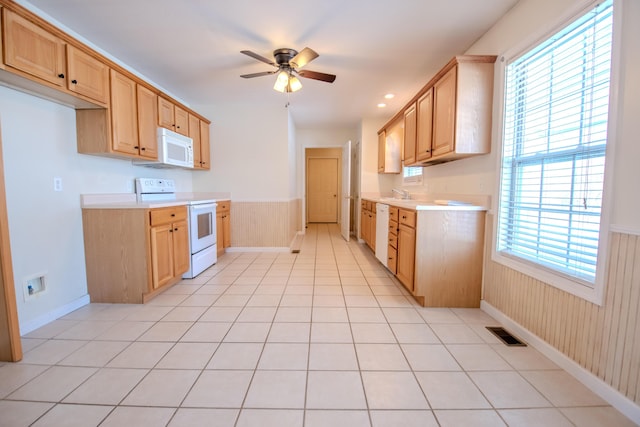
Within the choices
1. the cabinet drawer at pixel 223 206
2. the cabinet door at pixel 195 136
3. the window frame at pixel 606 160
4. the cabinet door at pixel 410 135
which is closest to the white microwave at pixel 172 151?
the cabinet door at pixel 195 136

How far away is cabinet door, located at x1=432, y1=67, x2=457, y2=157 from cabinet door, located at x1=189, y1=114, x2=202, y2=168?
125 inches

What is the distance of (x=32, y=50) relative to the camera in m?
1.72

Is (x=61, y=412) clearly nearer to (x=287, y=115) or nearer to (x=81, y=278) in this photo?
(x=81, y=278)

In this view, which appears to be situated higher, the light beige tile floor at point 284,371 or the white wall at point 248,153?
the white wall at point 248,153

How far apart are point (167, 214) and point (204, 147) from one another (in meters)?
1.85

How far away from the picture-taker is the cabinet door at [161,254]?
251 centimetres

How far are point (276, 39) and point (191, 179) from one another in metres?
2.84

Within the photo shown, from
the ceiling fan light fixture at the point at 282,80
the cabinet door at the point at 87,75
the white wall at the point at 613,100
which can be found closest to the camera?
the white wall at the point at 613,100

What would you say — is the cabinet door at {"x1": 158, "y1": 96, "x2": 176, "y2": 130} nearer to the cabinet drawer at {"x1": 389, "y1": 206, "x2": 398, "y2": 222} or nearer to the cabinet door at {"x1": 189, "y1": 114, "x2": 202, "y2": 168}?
the cabinet door at {"x1": 189, "y1": 114, "x2": 202, "y2": 168}

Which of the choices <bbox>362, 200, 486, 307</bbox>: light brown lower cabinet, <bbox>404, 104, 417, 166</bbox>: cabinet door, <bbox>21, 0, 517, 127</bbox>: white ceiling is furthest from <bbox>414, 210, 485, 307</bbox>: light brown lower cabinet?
<bbox>21, 0, 517, 127</bbox>: white ceiling

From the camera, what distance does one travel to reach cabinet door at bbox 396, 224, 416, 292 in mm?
2510

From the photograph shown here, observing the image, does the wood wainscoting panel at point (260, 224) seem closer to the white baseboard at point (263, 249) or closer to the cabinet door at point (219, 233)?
the white baseboard at point (263, 249)

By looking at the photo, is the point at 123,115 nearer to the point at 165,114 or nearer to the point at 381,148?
the point at 165,114

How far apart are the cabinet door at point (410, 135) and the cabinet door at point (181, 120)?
297 cm
